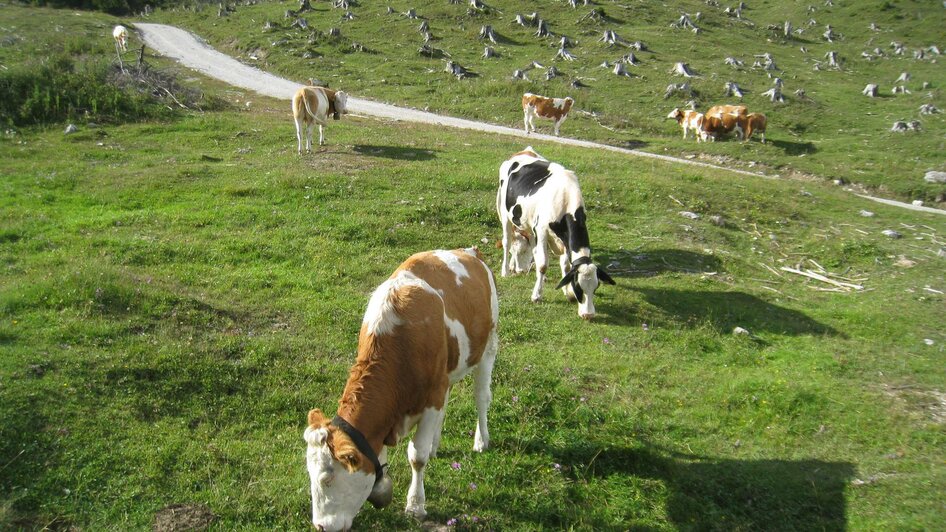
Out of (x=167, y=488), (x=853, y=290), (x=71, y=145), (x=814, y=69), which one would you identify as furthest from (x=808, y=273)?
(x=814, y=69)

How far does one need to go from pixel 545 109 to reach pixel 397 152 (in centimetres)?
1149

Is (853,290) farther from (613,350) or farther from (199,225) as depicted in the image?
(199,225)

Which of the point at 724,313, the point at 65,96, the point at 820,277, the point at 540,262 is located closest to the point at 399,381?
the point at 540,262

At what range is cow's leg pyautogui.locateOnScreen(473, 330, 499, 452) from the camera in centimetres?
636

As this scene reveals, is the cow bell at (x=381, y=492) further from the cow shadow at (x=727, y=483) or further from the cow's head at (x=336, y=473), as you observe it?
the cow shadow at (x=727, y=483)

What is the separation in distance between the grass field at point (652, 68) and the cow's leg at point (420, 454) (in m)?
23.9

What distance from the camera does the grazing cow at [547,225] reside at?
33.8ft

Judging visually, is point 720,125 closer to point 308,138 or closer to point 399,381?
point 308,138

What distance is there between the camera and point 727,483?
6438 millimetres

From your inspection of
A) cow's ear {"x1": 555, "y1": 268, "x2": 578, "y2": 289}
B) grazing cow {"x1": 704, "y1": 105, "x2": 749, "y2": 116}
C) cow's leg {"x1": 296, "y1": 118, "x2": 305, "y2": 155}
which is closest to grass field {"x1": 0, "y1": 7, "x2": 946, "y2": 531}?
cow's ear {"x1": 555, "y1": 268, "x2": 578, "y2": 289}

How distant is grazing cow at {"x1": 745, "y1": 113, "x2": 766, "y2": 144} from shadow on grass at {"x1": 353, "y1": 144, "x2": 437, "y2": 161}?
718 inches

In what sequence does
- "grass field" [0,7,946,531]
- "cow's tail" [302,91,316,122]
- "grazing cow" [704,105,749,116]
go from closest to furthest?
"grass field" [0,7,946,531] → "cow's tail" [302,91,316,122] → "grazing cow" [704,105,749,116]

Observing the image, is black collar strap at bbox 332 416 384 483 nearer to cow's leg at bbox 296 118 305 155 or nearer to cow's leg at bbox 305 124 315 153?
cow's leg at bbox 296 118 305 155

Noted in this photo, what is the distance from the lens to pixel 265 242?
39.2ft
